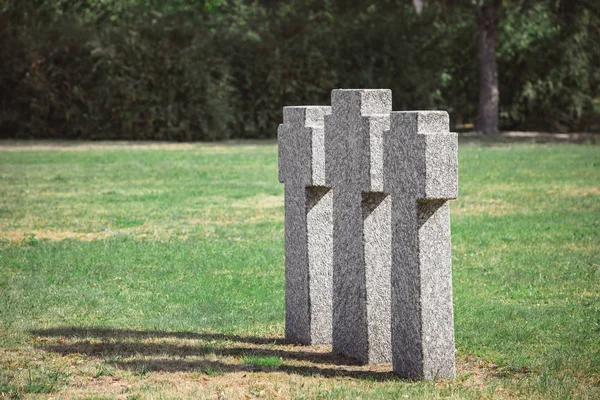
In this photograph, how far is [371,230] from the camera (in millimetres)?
6227

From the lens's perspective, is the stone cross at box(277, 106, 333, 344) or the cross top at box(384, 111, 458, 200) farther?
the stone cross at box(277, 106, 333, 344)

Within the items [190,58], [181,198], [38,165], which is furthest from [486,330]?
[190,58]

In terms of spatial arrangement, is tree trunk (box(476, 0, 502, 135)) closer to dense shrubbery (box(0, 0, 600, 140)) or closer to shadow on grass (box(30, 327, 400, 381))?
dense shrubbery (box(0, 0, 600, 140))

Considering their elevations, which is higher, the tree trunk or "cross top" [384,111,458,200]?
the tree trunk

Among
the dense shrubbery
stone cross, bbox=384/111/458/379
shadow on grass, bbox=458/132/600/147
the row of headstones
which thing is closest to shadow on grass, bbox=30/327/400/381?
the row of headstones

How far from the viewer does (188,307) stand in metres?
8.17

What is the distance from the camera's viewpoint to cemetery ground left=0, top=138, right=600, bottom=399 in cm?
593

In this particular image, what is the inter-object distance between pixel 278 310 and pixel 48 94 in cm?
2131

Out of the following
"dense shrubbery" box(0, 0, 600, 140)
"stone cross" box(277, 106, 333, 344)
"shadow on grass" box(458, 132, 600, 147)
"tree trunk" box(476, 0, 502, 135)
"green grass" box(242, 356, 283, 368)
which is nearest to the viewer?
"green grass" box(242, 356, 283, 368)

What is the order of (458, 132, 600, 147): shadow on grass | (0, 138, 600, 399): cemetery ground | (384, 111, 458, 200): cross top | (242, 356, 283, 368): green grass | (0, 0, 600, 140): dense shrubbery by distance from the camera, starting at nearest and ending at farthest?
(384, 111, 458, 200): cross top, (0, 138, 600, 399): cemetery ground, (242, 356, 283, 368): green grass, (458, 132, 600, 147): shadow on grass, (0, 0, 600, 140): dense shrubbery

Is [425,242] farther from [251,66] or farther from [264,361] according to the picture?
[251,66]

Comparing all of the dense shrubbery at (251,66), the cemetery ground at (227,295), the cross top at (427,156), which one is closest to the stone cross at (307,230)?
the cemetery ground at (227,295)

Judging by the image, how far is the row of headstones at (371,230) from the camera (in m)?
5.69

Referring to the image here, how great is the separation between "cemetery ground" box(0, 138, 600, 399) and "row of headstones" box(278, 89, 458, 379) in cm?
22
